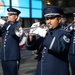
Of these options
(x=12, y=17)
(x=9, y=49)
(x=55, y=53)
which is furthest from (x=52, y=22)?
(x=9, y=49)

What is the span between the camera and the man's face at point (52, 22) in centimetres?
383

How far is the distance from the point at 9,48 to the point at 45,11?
190cm

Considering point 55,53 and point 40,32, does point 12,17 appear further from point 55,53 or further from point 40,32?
point 55,53

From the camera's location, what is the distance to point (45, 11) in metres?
4.06

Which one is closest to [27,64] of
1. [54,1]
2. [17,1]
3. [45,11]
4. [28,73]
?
[28,73]

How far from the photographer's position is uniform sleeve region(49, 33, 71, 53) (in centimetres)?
371

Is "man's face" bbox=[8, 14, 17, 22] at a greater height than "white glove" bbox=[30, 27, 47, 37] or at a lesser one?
greater

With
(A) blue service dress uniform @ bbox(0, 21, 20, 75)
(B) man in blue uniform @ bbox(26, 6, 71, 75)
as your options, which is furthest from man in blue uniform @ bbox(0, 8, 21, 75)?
(B) man in blue uniform @ bbox(26, 6, 71, 75)

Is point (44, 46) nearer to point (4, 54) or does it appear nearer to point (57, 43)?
point (57, 43)

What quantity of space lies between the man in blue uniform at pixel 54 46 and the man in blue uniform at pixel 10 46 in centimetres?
171

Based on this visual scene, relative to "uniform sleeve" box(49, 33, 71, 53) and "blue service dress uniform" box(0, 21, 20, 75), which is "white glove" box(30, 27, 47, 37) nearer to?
"uniform sleeve" box(49, 33, 71, 53)

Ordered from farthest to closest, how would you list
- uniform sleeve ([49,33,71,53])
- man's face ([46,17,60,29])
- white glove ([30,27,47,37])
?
white glove ([30,27,47,37]) → man's face ([46,17,60,29]) → uniform sleeve ([49,33,71,53])

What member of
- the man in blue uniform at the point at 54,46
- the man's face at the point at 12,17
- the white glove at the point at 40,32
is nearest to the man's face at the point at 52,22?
the man in blue uniform at the point at 54,46

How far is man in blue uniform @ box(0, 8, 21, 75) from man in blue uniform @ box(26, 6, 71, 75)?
1709 millimetres
